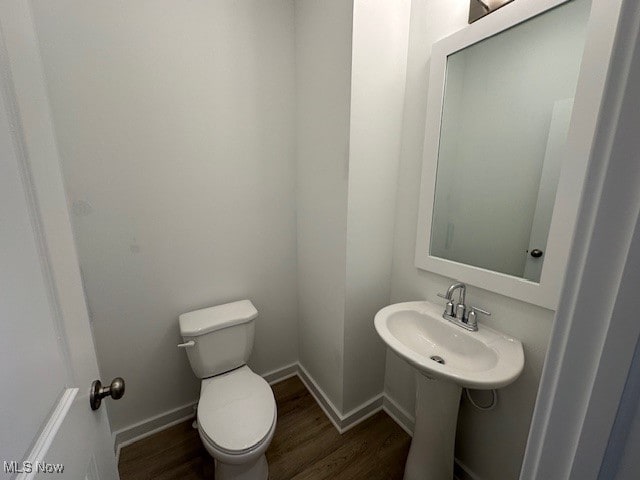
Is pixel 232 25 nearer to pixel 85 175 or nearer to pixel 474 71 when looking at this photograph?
pixel 85 175

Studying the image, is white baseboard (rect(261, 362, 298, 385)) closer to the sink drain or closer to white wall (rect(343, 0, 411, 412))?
white wall (rect(343, 0, 411, 412))

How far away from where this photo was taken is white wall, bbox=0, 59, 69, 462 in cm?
33

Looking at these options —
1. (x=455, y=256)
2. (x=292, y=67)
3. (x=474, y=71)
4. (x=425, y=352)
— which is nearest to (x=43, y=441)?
(x=425, y=352)

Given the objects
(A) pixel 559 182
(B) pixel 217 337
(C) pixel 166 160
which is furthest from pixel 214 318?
(A) pixel 559 182

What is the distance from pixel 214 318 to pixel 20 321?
1.08 metres

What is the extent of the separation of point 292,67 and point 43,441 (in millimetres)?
1804

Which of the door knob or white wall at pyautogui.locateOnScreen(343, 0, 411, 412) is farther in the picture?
white wall at pyautogui.locateOnScreen(343, 0, 411, 412)

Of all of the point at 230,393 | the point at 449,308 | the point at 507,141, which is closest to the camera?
the point at 507,141

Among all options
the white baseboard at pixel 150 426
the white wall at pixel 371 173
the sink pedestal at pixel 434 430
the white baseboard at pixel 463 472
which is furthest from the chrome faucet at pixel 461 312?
the white baseboard at pixel 150 426

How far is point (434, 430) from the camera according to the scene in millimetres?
1097

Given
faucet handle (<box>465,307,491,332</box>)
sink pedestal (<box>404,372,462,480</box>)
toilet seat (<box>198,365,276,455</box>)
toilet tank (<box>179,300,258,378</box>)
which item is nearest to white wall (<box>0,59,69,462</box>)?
toilet seat (<box>198,365,276,455</box>)

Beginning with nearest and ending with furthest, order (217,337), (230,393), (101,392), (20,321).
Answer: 1. (20,321)
2. (101,392)
3. (230,393)
4. (217,337)

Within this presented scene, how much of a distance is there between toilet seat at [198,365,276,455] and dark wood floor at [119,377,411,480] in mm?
403

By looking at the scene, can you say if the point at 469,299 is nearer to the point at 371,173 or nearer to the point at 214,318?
the point at 371,173
